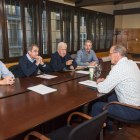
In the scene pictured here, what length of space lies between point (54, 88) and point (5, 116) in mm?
853

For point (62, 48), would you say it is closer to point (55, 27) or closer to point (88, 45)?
point (88, 45)

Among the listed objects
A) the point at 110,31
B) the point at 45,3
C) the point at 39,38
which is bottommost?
the point at 39,38

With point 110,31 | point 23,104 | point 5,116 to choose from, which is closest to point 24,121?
point 5,116

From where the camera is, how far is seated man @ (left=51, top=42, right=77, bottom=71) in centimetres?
327

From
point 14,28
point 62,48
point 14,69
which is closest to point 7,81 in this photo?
point 14,69

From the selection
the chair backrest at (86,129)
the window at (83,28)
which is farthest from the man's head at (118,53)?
the window at (83,28)

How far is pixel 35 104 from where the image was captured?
1.59 m

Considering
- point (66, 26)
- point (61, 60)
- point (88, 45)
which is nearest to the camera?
point (61, 60)

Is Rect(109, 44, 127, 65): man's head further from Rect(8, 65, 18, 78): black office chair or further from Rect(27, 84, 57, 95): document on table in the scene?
Rect(8, 65, 18, 78): black office chair

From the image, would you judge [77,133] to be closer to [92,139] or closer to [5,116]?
[92,139]

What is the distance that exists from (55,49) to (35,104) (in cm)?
406

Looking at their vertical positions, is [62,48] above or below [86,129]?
above

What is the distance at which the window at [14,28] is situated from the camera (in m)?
4.18

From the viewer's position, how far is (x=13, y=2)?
417 centimetres
